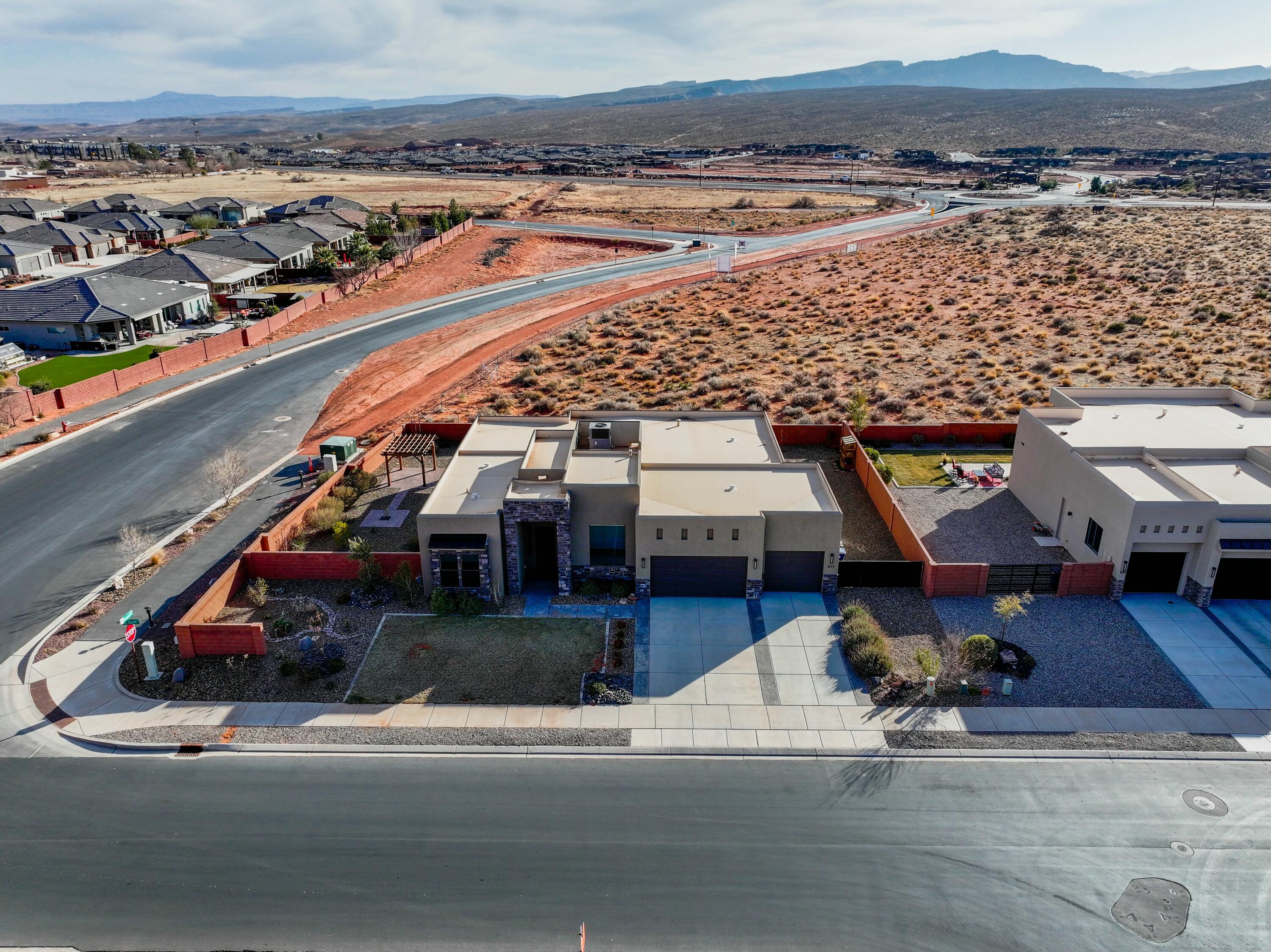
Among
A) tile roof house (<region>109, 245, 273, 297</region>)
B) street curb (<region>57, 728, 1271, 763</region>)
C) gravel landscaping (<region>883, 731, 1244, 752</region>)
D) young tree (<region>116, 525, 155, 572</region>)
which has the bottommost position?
street curb (<region>57, 728, 1271, 763</region>)

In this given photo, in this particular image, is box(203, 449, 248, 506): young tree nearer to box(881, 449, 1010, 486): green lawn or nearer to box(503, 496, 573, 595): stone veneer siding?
box(503, 496, 573, 595): stone veneer siding

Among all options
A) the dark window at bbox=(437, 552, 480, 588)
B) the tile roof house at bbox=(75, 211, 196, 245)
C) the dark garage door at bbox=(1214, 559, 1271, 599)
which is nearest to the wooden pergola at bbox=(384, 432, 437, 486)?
the dark window at bbox=(437, 552, 480, 588)

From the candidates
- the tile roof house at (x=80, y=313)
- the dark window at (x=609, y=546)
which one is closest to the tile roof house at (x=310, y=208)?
the tile roof house at (x=80, y=313)

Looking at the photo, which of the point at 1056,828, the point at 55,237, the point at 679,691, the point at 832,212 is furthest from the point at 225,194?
the point at 1056,828

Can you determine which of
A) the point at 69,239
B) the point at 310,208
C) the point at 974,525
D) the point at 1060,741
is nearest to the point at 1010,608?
the point at 1060,741

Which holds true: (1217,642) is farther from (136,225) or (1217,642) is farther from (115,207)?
(115,207)

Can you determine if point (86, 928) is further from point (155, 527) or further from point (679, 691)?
point (155, 527)
